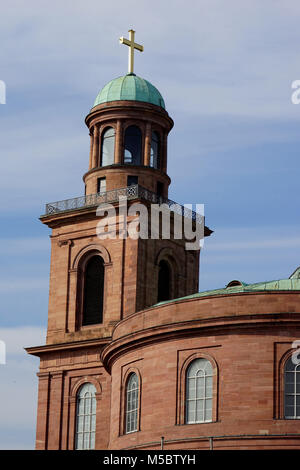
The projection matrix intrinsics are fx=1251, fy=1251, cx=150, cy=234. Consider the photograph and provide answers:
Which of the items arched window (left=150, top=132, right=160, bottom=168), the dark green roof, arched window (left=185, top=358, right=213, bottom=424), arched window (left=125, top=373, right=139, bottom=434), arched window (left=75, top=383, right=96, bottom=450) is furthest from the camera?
arched window (left=150, top=132, right=160, bottom=168)

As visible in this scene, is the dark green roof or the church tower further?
the church tower

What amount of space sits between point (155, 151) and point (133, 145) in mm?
1418

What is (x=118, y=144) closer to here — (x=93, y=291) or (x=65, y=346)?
(x=93, y=291)

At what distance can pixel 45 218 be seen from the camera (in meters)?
68.6

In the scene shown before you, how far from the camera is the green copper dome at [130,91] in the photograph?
6862cm

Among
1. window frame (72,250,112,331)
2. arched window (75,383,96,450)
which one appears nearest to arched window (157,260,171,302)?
window frame (72,250,112,331)

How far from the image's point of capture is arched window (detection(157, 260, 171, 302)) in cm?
6625

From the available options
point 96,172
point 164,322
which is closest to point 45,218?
point 96,172

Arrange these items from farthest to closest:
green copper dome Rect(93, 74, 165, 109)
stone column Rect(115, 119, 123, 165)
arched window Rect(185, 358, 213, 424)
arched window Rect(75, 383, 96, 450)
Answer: green copper dome Rect(93, 74, 165, 109)
stone column Rect(115, 119, 123, 165)
arched window Rect(75, 383, 96, 450)
arched window Rect(185, 358, 213, 424)

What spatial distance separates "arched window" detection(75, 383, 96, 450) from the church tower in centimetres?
5

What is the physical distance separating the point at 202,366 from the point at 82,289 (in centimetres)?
1613

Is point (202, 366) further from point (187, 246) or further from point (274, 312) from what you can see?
point (187, 246)

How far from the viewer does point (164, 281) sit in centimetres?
6681

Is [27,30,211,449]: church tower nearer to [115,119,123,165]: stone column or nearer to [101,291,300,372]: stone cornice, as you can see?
[115,119,123,165]: stone column
